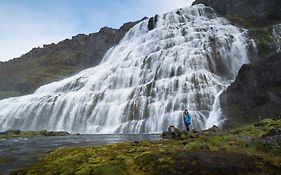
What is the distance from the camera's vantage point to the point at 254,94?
41969mm

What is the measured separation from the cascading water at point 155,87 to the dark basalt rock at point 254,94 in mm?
2188

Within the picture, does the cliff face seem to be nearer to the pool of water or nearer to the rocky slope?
the rocky slope

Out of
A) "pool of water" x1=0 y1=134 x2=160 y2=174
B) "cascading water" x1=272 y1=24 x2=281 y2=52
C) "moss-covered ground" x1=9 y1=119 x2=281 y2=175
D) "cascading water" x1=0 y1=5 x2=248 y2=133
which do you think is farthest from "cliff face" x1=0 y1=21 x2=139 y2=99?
"moss-covered ground" x1=9 y1=119 x2=281 y2=175

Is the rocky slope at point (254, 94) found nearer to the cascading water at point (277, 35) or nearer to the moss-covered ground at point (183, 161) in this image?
the cascading water at point (277, 35)

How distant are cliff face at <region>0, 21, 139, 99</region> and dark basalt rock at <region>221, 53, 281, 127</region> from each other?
6671 centimetres

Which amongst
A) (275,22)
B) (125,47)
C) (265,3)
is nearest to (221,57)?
(275,22)

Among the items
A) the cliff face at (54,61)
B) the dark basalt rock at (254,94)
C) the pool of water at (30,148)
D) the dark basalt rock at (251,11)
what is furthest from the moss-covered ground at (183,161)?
the cliff face at (54,61)

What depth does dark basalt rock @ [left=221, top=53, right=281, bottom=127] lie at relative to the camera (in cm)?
3959

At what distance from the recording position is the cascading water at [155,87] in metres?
47.2

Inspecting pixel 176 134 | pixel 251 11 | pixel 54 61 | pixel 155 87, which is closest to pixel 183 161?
pixel 176 134

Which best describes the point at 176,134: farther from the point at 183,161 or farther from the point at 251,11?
the point at 251,11

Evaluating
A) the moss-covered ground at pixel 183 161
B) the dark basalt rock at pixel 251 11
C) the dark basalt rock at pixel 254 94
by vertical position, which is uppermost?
the dark basalt rock at pixel 251 11

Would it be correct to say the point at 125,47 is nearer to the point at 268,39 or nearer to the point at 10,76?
the point at 268,39

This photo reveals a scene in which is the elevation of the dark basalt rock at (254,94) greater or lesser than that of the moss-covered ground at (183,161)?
Result: greater
